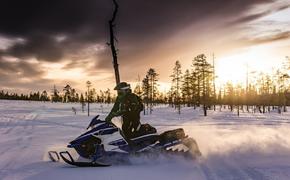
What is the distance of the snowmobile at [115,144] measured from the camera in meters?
8.12

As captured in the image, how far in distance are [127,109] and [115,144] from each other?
92cm

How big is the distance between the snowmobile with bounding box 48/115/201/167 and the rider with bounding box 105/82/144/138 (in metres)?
0.16

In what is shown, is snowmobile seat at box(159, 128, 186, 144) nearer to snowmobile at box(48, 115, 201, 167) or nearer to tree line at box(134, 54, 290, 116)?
snowmobile at box(48, 115, 201, 167)

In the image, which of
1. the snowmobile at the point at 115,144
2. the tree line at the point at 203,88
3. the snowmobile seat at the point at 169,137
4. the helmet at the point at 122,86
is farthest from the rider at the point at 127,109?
the tree line at the point at 203,88

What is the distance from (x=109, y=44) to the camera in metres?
18.8

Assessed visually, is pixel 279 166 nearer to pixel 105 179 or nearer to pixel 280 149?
pixel 280 149

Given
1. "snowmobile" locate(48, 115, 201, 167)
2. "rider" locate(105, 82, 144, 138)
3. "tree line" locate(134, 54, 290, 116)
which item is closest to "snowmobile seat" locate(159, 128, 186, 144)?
"snowmobile" locate(48, 115, 201, 167)

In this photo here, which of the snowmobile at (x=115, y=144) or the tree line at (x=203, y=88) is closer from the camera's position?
the snowmobile at (x=115, y=144)

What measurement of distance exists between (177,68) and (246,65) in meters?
14.9

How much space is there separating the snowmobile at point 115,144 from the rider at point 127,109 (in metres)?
0.16

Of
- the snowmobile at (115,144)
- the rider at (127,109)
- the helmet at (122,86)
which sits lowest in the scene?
the snowmobile at (115,144)

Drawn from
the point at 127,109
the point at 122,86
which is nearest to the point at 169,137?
the point at 127,109

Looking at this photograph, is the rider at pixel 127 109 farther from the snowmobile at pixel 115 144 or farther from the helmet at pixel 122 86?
the snowmobile at pixel 115 144

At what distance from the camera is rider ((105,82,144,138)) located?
27.3ft
